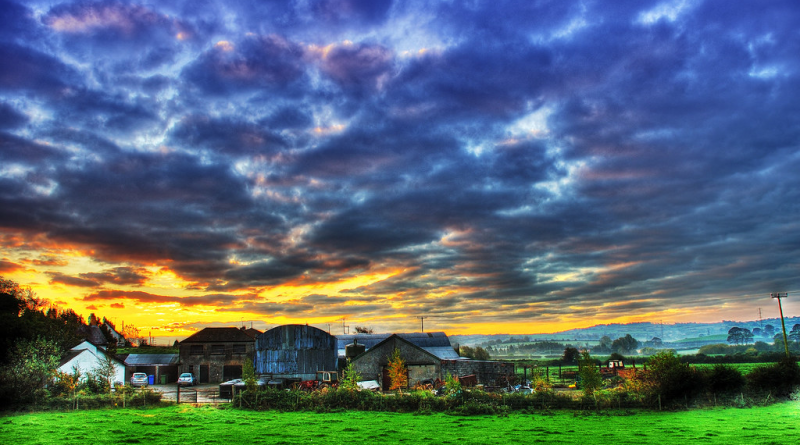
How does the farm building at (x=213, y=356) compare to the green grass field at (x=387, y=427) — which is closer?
the green grass field at (x=387, y=427)

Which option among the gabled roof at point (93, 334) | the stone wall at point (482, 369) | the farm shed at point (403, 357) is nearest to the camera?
the farm shed at point (403, 357)

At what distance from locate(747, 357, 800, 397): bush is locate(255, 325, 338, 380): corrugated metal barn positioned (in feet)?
157

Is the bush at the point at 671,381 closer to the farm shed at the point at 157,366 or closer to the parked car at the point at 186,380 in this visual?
the parked car at the point at 186,380

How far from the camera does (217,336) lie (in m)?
81.6

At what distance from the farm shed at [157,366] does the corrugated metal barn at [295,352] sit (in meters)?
24.3

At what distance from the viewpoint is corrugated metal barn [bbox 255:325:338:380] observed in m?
69.0

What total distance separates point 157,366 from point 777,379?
85197mm

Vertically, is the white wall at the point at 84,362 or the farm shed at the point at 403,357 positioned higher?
the white wall at the point at 84,362

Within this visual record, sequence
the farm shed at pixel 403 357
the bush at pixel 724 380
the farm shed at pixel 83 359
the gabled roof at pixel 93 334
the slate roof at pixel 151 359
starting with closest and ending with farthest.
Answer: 1. the bush at pixel 724 380
2. the farm shed at pixel 403 357
3. the farm shed at pixel 83 359
4. the slate roof at pixel 151 359
5. the gabled roof at pixel 93 334

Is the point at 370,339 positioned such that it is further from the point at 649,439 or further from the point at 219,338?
the point at 649,439

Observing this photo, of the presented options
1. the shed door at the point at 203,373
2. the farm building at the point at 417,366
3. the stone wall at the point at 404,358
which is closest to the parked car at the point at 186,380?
the shed door at the point at 203,373

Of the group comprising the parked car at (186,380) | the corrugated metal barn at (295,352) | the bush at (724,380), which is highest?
the corrugated metal barn at (295,352)

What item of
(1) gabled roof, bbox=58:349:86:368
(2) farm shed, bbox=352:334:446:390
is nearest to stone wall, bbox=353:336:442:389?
(2) farm shed, bbox=352:334:446:390

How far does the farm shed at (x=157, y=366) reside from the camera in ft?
281
